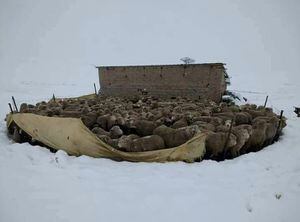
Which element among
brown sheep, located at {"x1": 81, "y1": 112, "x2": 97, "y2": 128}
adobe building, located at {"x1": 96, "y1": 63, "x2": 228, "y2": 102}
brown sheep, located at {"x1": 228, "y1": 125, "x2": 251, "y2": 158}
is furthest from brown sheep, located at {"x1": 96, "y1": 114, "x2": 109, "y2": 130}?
adobe building, located at {"x1": 96, "y1": 63, "x2": 228, "y2": 102}

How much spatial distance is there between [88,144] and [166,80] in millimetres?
8165

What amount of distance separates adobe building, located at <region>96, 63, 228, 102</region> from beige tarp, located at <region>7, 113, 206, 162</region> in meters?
7.38

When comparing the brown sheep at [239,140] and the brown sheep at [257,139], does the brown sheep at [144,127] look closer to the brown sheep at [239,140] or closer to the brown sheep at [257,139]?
the brown sheep at [239,140]

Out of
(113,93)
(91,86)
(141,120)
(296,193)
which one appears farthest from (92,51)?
(296,193)

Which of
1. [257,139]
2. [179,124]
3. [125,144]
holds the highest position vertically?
[179,124]

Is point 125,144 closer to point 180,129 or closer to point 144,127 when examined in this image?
point 144,127

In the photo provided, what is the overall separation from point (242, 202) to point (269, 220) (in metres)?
0.50

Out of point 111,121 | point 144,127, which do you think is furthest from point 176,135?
point 111,121

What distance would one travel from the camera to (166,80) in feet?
46.0

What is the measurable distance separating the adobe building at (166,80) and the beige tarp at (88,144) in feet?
24.2

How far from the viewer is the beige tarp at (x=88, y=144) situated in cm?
627

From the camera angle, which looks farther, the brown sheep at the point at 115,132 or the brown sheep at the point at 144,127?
the brown sheep at the point at 144,127

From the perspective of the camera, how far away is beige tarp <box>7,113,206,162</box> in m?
6.27

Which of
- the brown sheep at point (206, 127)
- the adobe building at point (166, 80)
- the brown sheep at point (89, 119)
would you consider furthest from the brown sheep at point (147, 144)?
the adobe building at point (166, 80)
